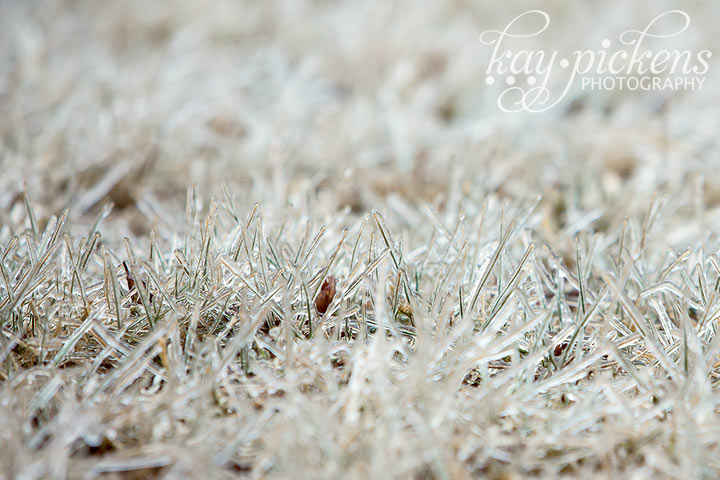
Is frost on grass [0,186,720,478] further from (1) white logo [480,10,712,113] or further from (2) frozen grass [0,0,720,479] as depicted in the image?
(1) white logo [480,10,712,113]

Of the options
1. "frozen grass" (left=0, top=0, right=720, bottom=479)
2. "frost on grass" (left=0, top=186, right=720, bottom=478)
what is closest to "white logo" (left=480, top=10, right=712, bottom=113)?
"frozen grass" (left=0, top=0, right=720, bottom=479)

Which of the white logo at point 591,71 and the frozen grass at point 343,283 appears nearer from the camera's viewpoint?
the frozen grass at point 343,283

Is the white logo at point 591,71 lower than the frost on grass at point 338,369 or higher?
higher

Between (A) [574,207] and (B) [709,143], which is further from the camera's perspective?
(B) [709,143]

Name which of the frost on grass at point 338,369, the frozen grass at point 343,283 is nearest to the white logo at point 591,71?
the frozen grass at point 343,283

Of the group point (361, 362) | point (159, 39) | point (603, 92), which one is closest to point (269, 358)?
point (361, 362)

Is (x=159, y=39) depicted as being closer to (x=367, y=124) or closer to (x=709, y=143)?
(x=367, y=124)

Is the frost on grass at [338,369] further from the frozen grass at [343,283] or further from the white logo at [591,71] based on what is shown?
the white logo at [591,71]
